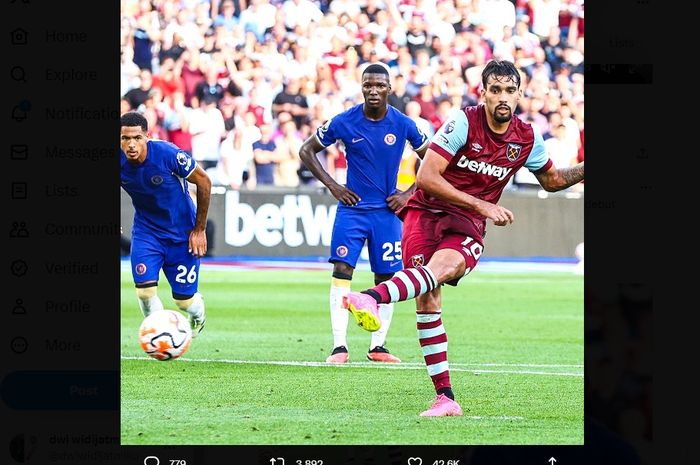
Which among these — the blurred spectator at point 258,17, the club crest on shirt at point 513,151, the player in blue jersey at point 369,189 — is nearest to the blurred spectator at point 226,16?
the blurred spectator at point 258,17

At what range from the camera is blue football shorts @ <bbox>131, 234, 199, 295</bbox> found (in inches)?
422

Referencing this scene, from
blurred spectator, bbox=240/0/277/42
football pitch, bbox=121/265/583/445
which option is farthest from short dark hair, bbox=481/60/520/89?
blurred spectator, bbox=240/0/277/42

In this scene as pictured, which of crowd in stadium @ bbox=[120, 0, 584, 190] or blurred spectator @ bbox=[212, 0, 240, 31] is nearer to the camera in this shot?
crowd in stadium @ bbox=[120, 0, 584, 190]

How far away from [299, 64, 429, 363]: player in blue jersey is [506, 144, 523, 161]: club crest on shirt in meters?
3.68

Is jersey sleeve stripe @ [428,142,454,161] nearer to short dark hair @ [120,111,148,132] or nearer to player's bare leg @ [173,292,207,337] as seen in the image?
short dark hair @ [120,111,148,132]

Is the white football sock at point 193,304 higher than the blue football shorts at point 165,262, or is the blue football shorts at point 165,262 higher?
the blue football shorts at point 165,262

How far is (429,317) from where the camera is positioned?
7.84 meters
